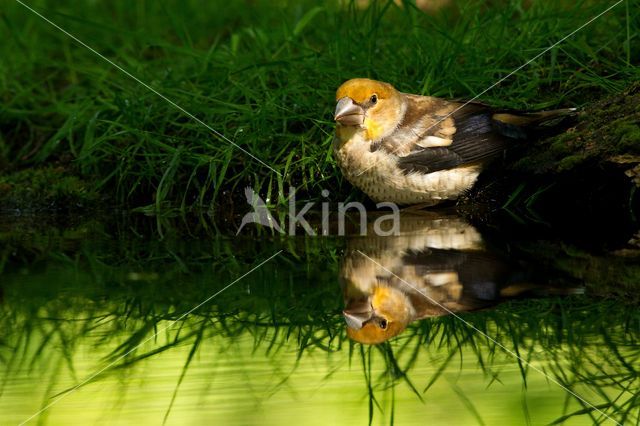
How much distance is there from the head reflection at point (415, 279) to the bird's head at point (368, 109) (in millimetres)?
852

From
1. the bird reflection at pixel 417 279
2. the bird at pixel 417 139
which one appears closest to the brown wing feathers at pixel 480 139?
the bird at pixel 417 139

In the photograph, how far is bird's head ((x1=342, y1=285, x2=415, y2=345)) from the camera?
138 inches

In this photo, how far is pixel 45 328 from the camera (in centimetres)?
380

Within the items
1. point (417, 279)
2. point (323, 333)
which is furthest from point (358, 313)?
point (417, 279)

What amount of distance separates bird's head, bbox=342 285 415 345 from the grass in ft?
7.75

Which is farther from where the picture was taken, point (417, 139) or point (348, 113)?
point (417, 139)

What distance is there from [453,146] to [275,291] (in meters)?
2.05

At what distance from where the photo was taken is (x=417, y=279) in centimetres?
412

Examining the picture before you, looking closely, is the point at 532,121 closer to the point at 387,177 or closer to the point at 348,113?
the point at 387,177

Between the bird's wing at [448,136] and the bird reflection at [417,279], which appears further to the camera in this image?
the bird's wing at [448,136]

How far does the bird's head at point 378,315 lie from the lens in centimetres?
351

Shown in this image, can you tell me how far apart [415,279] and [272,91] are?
2.73 meters

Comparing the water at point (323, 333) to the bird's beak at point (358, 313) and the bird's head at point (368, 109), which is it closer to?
the bird's beak at point (358, 313)

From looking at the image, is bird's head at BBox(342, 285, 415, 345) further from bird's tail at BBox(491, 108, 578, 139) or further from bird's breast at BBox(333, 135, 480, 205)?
bird's tail at BBox(491, 108, 578, 139)
